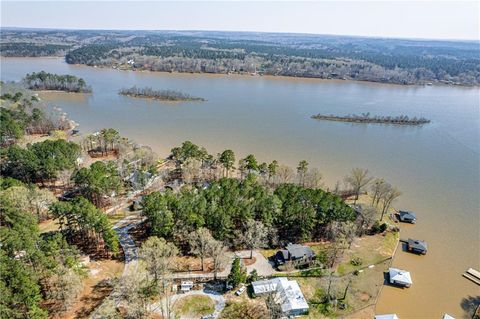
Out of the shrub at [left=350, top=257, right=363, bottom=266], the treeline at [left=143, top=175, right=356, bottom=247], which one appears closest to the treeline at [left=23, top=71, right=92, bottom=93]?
the treeline at [left=143, top=175, right=356, bottom=247]

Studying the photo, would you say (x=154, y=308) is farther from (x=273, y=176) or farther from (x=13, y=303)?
(x=273, y=176)

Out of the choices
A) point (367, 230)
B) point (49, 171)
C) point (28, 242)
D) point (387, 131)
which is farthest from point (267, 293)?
point (387, 131)

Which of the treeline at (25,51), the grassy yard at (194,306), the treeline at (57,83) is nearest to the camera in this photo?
the grassy yard at (194,306)

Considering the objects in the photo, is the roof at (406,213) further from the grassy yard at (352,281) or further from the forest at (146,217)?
the grassy yard at (352,281)

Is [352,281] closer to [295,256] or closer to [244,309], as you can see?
[295,256]

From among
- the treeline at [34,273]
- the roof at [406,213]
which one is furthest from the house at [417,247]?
the treeline at [34,273]

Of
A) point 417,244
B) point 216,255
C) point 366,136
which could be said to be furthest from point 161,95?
point 417,244
